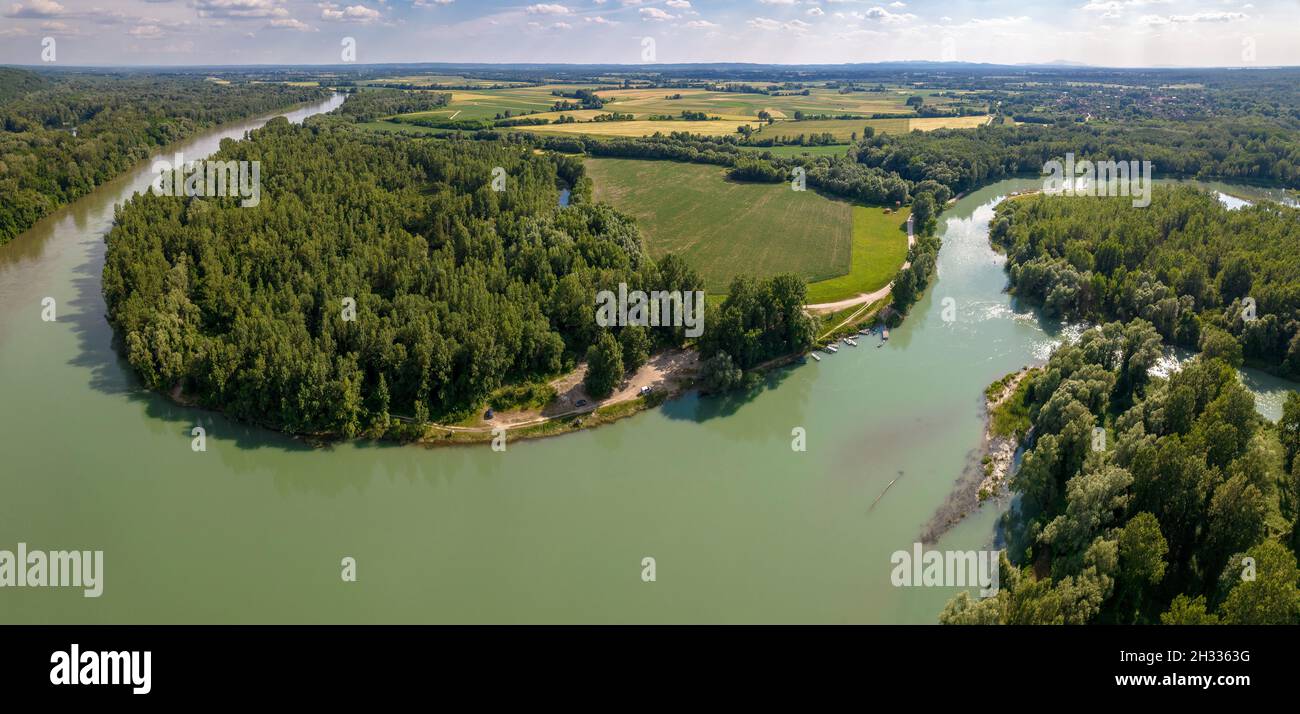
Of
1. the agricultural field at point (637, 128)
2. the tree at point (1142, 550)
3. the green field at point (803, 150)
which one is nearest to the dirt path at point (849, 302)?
the tree at point (1142, 550)

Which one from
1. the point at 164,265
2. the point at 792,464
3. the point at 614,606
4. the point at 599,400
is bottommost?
the point at 614,606

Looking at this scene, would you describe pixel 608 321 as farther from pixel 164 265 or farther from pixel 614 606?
pixel 164 265

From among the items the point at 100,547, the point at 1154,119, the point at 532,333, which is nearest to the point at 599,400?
the point at 532,333

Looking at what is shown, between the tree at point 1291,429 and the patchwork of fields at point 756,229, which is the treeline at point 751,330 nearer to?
the patchwork of fields at point 756,229

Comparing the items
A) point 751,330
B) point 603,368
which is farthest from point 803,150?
point 603,368

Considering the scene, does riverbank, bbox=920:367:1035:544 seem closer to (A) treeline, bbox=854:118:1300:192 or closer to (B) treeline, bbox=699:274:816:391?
(B) treeline, bbox=699:274:816:391

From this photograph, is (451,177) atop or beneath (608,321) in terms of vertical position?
atop
